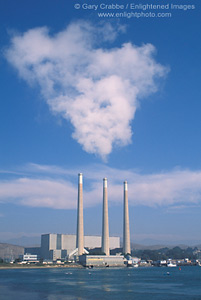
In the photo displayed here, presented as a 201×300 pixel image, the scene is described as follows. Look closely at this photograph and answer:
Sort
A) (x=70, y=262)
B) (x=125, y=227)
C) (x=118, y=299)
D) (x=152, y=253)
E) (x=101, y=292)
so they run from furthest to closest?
1. (x=152, y=253)
2. (x=70, y=262)
3. (x=125, y=227)
4. (x=101, y=292)
5. (x=118, y=299)

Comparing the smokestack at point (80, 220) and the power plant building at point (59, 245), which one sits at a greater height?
the smokestack at point (80, 220)

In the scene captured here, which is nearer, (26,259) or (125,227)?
(125,227)

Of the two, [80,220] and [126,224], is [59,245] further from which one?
[126,224]

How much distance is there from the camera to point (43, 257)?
126 m

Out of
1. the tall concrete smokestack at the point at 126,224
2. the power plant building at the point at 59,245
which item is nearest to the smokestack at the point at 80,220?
the tall concrete smokestack at the point at 126,224

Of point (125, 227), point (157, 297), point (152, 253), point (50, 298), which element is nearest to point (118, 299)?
point (157, 297)

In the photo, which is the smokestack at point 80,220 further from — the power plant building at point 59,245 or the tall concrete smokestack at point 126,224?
the power plant building at point 59,245

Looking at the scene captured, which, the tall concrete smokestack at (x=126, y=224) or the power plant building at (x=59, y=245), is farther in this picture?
the power plant building at (x=59, y=245)

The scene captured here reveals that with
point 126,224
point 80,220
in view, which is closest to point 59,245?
point 80,220

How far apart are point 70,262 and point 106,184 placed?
90.7ft

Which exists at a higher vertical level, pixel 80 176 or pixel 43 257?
pixel 80 176

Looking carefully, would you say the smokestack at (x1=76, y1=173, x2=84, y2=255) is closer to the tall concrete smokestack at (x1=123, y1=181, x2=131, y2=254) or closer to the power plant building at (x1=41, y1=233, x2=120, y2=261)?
the tall concrete smokestack at (x1=123, y1=181, x2=131, y2=254)

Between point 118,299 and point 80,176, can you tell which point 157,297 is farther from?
point 80,176

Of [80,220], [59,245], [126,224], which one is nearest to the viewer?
[80,220]
